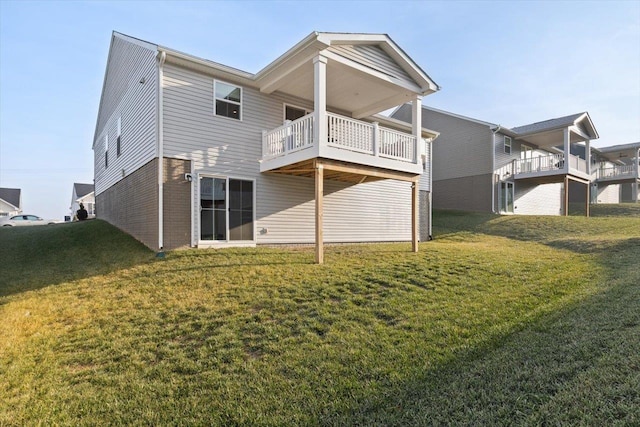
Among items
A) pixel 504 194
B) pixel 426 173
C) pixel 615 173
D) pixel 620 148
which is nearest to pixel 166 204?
pixel 426 173

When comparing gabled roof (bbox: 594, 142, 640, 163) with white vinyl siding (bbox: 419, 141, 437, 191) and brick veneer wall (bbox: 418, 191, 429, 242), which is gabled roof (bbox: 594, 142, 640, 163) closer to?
white vinyl siding (bbox: 419, 141, 437, 191)

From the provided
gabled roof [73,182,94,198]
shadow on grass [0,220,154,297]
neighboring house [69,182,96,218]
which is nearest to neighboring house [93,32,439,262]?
shadow on grass [0,220,154,297]

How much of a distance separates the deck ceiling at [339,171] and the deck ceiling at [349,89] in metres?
2.70

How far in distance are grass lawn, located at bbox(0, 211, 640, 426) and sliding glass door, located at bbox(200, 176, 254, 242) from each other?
1.23 meters

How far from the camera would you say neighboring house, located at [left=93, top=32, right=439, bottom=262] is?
956cm

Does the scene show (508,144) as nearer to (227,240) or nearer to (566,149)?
(566,149)

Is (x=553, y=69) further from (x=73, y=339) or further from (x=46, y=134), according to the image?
(x=46, y=134)

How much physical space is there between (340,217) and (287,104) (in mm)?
4585

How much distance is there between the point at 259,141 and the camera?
37.1 ft

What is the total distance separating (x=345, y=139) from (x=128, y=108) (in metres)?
8.37

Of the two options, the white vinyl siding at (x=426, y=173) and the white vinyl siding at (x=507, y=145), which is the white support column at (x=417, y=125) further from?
the white vinyl siding at (x=507, y=145)

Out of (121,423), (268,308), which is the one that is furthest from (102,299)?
(121,423)

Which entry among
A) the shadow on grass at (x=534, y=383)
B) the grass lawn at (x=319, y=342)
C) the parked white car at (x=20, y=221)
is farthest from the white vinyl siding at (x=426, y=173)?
the parked white car at (x=20, y=221)

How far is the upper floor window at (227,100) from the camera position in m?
10.5
